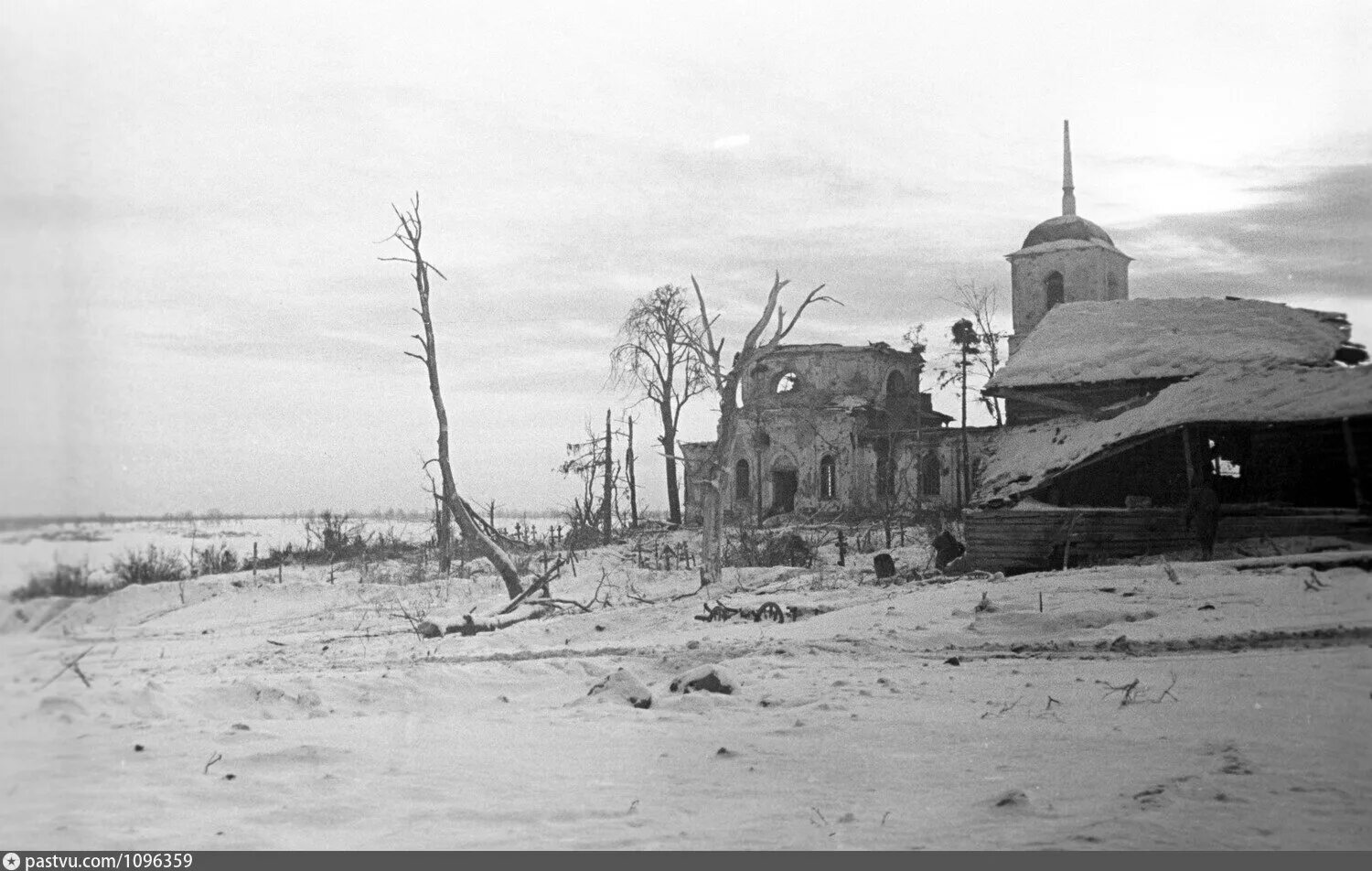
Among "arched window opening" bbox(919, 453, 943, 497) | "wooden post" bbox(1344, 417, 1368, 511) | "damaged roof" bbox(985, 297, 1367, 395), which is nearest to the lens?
"wooden post" bbox(1344, 417, 1368, 511)

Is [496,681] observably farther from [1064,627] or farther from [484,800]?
[1064,627]

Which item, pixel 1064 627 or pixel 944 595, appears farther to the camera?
pixel 944 595

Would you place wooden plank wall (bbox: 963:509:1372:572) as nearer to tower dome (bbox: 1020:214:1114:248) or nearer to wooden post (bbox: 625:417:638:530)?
tower dome (bbox: 1020:214:1114:248)

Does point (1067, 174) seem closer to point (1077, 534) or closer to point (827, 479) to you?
point (1077, 534)

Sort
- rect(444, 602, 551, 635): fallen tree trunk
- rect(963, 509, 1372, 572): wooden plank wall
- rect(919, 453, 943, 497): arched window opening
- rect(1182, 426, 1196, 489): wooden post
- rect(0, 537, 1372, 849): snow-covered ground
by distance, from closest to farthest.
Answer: rect(0, 537, 1372, 849): snow-covered ground → rect(1182, 426, 1196, 489): wooden post → rect(963, 509, 1372, 572): wooden plank wall → rect(444, 602, 551, 635): fallen tree trunk → rect(919, 453, 943, 497): arched window opening

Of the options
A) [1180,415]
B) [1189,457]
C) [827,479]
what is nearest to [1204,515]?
[1189,457]

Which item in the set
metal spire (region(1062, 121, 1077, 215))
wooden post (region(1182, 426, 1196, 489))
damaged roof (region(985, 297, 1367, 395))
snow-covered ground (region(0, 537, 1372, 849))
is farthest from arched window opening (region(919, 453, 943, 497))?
metal spire (region(1062, 121, 1077, 215))

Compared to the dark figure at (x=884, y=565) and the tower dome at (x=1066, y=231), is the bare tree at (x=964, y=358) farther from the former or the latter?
the dark figure at (x=884, y=565)

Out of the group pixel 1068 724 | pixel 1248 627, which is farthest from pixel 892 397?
pixel 1068 724
